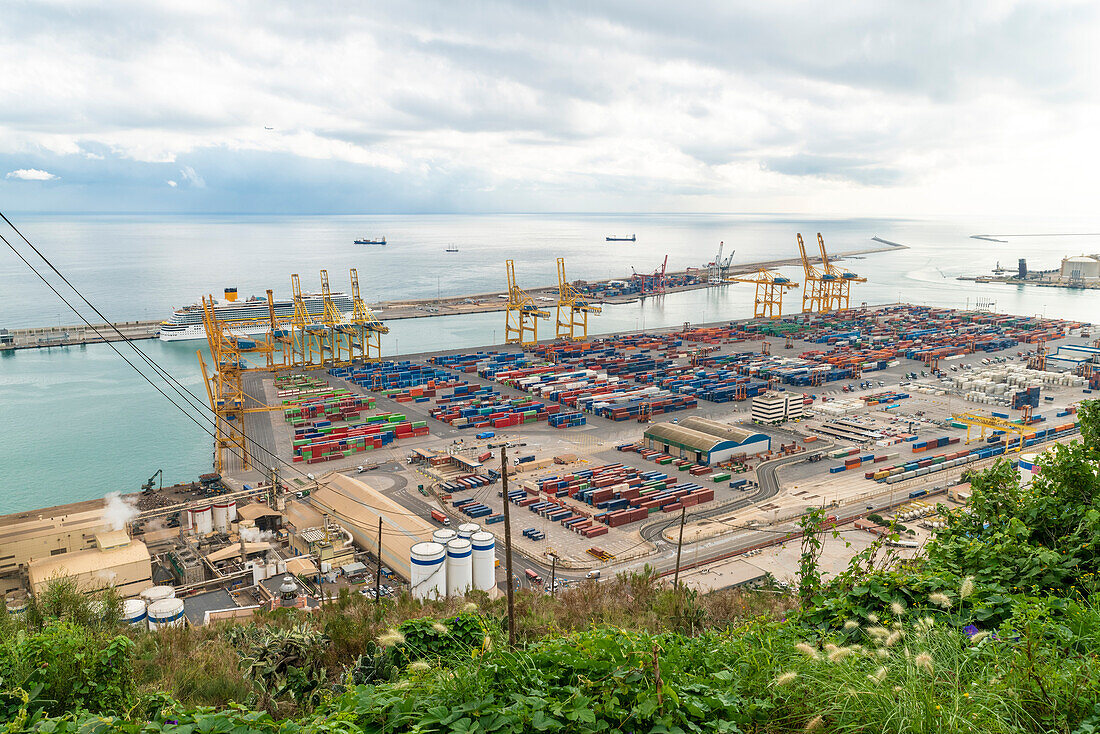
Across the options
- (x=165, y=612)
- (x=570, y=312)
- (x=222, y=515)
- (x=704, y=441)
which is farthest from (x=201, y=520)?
(x=570, y=312)

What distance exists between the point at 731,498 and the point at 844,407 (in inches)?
357

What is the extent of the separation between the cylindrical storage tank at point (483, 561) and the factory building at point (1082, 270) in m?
65.0

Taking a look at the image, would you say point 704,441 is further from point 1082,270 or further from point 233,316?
point 1082,270

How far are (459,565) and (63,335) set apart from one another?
3060cm

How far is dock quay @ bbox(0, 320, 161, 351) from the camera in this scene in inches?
1112

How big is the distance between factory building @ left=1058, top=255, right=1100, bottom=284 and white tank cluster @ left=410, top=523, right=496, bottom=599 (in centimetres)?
6504

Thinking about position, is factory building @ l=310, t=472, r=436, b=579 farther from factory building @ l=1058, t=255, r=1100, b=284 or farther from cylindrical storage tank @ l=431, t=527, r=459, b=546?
factory building @ l=1058, t=255, r=1100, b=284

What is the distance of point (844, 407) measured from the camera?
20.3 meters

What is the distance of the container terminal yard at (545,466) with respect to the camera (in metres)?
9.29

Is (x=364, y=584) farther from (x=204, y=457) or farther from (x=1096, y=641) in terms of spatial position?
(x=204, y=457)

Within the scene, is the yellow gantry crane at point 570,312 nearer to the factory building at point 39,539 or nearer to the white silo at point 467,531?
the white silo at point 467,531

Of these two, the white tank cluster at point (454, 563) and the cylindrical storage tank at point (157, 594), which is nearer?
the cylindrical storage tank at point (157, 594)

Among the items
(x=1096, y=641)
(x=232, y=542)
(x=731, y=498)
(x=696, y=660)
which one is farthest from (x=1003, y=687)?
(x=731, y=498)

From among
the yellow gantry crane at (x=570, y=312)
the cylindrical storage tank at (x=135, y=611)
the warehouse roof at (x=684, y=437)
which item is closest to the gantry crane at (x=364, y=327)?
the yellow gantry crane at (x=570, y=312)
